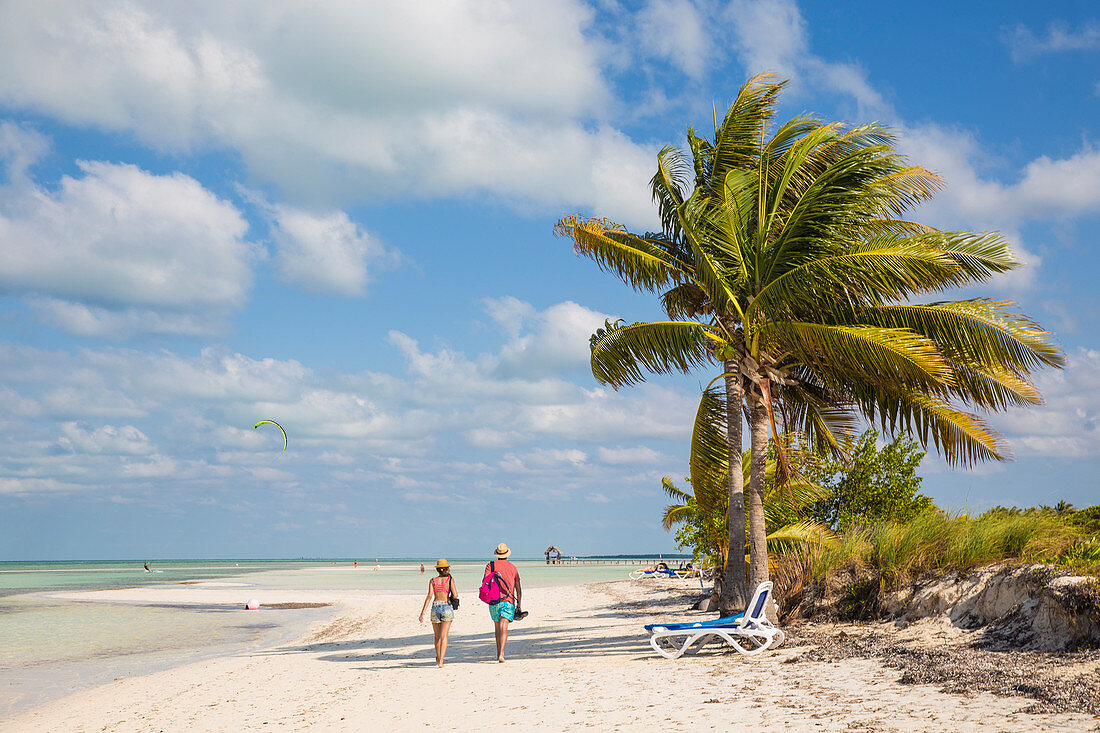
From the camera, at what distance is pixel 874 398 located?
38.7 feet

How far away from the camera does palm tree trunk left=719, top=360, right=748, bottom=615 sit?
37.8 ft

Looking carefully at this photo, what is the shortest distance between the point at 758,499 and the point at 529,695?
476cm

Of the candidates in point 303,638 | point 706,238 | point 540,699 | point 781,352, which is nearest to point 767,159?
point 706,238

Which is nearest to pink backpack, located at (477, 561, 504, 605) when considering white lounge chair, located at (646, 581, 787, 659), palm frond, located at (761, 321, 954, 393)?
white lounge chair, located at (646, 581, 787, 659)

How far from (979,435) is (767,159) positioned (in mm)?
5089

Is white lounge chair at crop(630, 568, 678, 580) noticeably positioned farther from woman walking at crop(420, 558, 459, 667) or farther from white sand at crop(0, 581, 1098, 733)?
woman walking at crop(420, 558, 459, 667)

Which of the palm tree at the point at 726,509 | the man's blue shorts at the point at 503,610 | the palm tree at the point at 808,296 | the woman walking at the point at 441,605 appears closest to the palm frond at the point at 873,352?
the palm tree at the point at 808,296

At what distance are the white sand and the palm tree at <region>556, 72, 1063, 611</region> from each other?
2.95 m

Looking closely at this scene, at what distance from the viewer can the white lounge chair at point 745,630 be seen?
9.88 metres

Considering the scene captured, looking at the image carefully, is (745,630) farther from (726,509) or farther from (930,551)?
(726,509)

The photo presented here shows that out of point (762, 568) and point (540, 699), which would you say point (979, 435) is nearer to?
point (762, 568)

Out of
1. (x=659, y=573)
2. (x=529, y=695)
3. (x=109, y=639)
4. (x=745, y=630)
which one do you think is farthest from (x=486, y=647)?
(x=659, y=573)

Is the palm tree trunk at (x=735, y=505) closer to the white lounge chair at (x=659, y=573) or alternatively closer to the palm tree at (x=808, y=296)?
the palm tree at (x=808, y=296)

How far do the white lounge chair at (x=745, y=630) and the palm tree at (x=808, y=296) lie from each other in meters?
0.95
